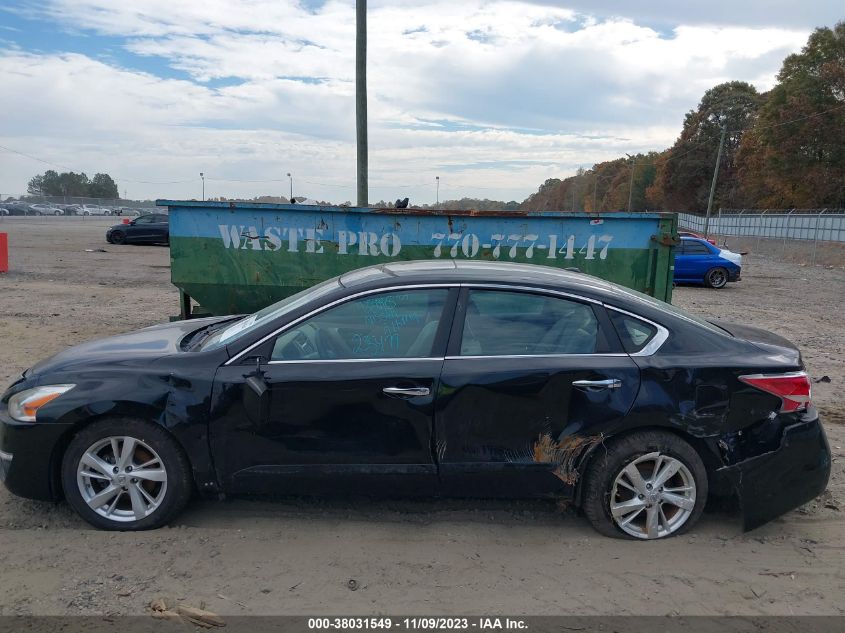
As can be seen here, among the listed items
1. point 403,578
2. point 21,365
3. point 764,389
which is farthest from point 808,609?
point 21,365

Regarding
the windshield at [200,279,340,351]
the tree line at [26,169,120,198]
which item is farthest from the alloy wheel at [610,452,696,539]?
the tree line at [26,169,120,198]

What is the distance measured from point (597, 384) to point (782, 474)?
1.16 metres

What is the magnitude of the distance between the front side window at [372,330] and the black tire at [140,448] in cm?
78

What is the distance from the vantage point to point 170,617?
10.2ft

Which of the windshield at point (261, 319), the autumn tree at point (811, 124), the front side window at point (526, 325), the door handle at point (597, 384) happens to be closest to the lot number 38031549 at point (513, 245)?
the windshield at point (261, 319)

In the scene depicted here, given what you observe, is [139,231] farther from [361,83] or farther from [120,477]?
[120,477]

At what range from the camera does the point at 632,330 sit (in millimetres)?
3926

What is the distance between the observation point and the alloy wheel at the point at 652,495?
12.5ft

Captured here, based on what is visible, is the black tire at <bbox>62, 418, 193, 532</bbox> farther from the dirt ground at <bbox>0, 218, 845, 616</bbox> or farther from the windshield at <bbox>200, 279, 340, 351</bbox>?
the windshield at <bbox>200, 279, 340, 351</bbox>

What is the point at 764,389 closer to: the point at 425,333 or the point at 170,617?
the point at 425,333

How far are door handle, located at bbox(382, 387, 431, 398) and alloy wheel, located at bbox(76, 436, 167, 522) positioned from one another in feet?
4.37

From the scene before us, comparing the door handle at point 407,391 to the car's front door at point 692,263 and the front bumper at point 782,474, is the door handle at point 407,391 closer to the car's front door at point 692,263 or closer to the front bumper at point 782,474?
the front bumper at point 782,474

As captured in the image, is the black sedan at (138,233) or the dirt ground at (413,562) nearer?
the dirt ground at (413,562)

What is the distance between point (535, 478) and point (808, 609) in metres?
1.43
